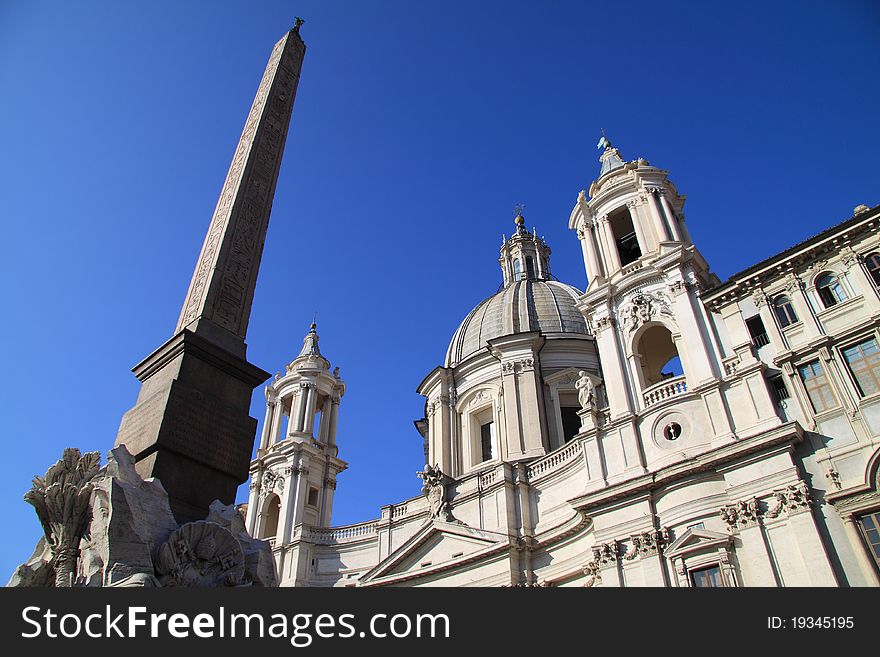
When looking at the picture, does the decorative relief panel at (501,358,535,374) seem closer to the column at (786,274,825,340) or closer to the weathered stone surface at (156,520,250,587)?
the column at (786,274,825,340)

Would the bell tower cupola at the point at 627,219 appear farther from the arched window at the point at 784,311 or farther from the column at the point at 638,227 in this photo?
the arched window at the point at 784,311

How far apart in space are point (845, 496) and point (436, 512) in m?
16.9

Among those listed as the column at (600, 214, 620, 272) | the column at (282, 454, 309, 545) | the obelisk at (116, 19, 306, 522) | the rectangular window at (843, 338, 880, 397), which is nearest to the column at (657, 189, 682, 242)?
the column at (600, 214, 620, 272)

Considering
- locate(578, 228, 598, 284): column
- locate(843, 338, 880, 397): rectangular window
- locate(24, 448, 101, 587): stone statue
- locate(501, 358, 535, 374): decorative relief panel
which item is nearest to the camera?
locate(24, 448, 101, 587): stone statue

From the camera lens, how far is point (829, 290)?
19578mm

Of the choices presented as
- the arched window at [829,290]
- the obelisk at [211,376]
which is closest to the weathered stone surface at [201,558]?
the obelisk at [211,376]

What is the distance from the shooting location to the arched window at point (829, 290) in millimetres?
19250

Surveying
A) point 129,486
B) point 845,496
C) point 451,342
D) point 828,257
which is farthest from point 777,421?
point 451,342

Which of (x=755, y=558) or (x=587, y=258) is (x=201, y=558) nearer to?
(x=755, y=558)

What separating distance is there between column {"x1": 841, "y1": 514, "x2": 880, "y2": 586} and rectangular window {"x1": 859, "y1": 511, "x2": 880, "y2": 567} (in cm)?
13

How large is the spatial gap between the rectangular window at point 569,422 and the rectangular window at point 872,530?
17808mm

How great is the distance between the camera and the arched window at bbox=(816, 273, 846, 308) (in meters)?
19.2
